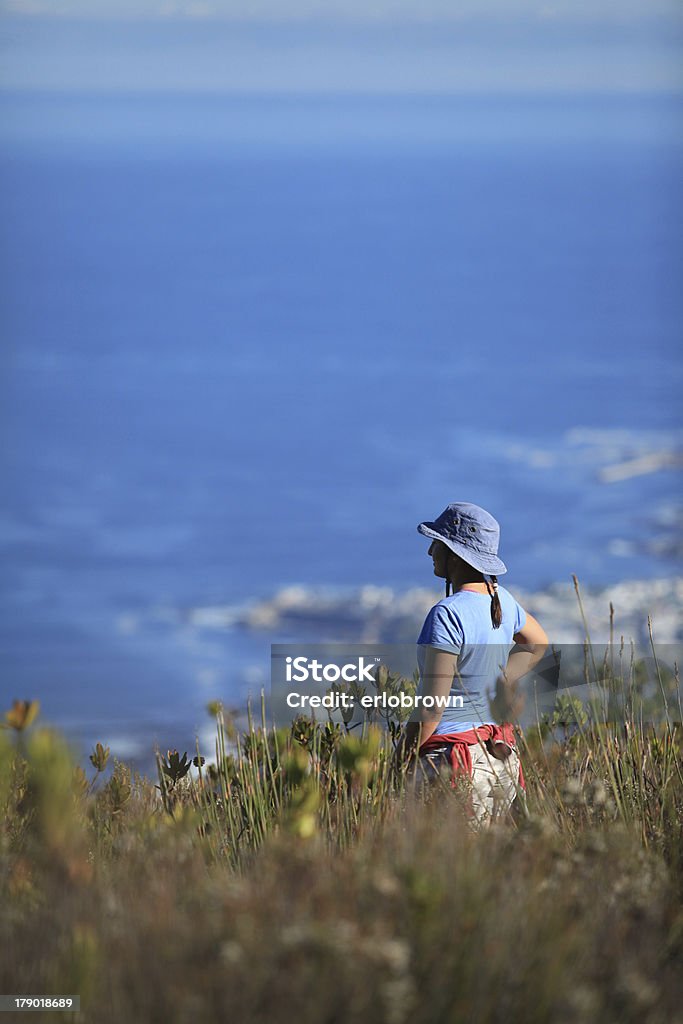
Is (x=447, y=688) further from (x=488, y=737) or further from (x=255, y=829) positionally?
(x=255, y=829)

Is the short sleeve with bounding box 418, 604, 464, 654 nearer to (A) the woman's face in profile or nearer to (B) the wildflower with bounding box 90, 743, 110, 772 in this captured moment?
(A) the woman's face in profile

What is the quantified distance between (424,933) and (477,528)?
171 cm

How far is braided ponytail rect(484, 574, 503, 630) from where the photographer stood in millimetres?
3314

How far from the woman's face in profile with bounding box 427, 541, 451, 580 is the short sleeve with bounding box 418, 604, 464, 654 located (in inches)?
9.1

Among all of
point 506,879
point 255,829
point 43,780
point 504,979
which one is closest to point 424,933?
point 504,979

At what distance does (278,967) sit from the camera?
66.7 inches

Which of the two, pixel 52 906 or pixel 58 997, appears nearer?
pixel 58 997

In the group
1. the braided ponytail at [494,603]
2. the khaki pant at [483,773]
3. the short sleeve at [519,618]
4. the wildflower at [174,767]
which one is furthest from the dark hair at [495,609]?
the wildflower at [174,767]

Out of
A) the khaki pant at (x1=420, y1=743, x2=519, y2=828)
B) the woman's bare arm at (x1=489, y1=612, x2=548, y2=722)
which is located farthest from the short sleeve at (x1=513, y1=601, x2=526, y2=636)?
the khaki pant at (x1=420, y1=743, x2=519, y2=828)

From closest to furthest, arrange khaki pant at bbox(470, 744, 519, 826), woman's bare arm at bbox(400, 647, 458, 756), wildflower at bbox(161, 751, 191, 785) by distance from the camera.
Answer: khaki pant at bbox(470, 744, 519, 826)
woman's bare arm at bbox(400, 647, 458, 756)
wildflower at bbox(161, 751, 191, 785)

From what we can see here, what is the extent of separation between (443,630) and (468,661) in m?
0.13

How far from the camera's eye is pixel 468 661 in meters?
3.26

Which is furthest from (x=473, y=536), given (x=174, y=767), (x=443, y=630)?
(x=174, y=767)

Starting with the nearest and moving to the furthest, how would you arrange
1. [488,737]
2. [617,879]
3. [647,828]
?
1. [617,879]
2. [647,828]
3. [488,737]
